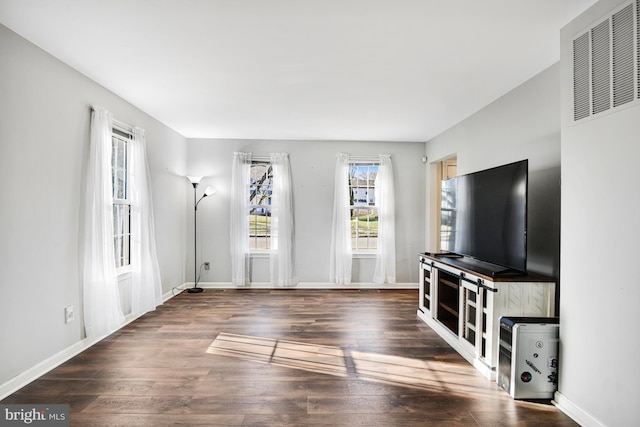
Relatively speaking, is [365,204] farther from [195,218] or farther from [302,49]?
[302,49]

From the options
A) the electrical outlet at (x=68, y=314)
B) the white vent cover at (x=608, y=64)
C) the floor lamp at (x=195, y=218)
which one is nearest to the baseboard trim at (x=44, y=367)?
the electrical outlet at (x=68, y=314)

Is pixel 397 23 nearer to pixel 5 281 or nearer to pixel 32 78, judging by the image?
pixel 32 78

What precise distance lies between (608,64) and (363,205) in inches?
159

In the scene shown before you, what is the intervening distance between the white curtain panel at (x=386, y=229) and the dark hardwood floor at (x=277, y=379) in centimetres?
157

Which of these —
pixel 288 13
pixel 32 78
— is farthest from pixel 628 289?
pixel 32 78

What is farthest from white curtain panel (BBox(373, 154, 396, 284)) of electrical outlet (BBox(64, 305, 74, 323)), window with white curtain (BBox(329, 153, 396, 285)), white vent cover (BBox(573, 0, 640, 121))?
electrical outlet (BBox(64, 305, 74, 323))

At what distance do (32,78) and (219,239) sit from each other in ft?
11.4

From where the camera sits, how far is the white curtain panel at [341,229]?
557 centimetres

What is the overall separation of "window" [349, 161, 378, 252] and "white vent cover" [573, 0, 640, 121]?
374 cm

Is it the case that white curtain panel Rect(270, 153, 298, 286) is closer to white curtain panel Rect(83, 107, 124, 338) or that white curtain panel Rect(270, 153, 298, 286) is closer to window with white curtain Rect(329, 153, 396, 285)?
window with white curtain Rect(329, 153, 396, 285)

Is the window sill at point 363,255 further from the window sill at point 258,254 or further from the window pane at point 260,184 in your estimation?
the window pane at point 260,184

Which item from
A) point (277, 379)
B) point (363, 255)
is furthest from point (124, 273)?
point (363, 255)

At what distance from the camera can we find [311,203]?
5.67 m

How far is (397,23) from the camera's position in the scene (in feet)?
7.10
